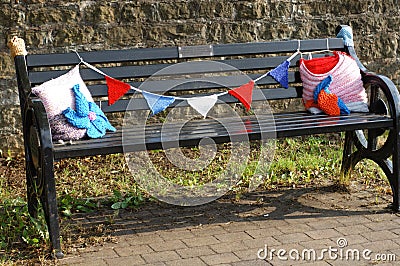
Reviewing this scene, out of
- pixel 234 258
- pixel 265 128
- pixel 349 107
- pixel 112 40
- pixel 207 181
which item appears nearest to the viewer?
pixel 234 258

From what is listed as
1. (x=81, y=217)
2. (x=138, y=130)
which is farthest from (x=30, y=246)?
(x=138, y=130)

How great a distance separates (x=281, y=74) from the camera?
210 inches

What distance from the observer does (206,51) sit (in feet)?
17.1

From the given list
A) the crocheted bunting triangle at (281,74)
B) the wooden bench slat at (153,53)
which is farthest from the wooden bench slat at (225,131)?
the wooden bench slat at (153,53)

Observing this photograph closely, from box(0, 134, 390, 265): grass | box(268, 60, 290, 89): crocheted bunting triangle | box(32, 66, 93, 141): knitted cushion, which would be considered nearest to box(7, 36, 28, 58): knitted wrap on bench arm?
box(32, 66, 93, 141): knitted cushion

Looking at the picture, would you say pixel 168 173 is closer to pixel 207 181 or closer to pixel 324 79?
pixel 207 181

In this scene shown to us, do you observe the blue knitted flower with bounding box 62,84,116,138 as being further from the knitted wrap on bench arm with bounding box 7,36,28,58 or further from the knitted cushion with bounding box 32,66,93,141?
the knitted wrap on bench arm with bounding box 7,36,28,58

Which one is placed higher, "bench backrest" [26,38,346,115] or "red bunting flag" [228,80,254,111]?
"bench backrest" [26,38,346,115]

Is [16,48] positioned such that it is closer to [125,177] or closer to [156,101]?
[156,101]

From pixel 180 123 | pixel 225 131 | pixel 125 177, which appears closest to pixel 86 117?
pixel 180 123

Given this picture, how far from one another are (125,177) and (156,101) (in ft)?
3.52

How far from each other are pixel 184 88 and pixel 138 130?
65cm

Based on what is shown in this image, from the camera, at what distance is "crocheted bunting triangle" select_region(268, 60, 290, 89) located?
209 inches

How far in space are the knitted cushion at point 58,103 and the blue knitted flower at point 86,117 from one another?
0.03m
